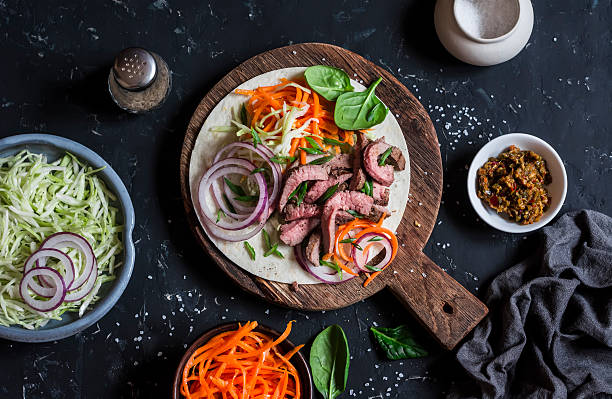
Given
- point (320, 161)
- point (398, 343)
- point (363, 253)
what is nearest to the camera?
point (320, 161)

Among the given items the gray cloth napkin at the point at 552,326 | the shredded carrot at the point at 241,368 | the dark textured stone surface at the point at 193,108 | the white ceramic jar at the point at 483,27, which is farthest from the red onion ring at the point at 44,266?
the white ceramic jar at the point at 483,27

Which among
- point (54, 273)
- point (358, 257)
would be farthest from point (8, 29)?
point (358, 257)

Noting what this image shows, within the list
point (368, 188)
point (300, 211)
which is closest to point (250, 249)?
point (300, 211)

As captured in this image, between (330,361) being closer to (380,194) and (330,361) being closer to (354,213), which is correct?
(354,213)

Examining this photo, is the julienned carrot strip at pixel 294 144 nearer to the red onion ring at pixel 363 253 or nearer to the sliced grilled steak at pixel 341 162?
the sliced grilled steak at pixel 341 162

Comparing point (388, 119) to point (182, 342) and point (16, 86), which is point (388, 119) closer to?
point (182, 342)

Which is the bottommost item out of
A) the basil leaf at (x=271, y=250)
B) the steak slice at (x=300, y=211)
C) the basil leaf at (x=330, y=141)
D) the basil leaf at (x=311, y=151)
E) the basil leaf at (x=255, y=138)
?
the basil leaf at (x=271, y=250)
